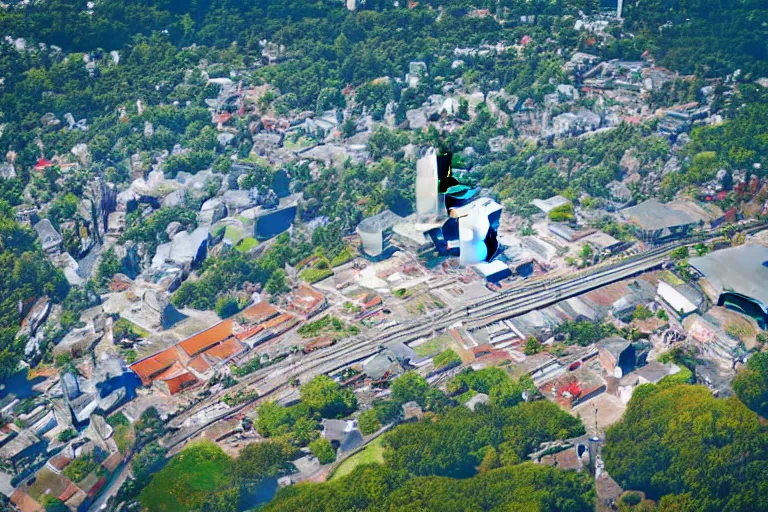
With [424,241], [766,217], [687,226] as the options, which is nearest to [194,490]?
[424,241]

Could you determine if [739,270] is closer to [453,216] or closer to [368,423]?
[453,216]

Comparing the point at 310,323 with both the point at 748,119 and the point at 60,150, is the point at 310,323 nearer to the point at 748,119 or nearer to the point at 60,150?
the point at 60,150

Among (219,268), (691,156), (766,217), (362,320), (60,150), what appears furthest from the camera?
(60,150)

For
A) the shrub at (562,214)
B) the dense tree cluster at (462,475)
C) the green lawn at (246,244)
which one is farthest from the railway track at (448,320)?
the green lawn at (246,244)

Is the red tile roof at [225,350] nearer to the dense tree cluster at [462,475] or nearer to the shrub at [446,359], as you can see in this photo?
the shrub at [446,359]

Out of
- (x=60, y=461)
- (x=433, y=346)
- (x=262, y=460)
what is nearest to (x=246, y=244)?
(x=433, y=346)

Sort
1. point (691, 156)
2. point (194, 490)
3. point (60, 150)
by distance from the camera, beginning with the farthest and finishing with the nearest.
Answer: point (60, 150)
point (691, 156)
point (194, 490)

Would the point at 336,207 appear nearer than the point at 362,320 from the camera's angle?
No
